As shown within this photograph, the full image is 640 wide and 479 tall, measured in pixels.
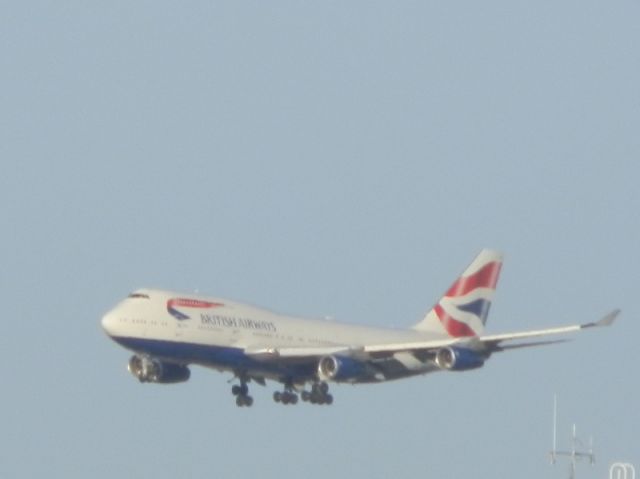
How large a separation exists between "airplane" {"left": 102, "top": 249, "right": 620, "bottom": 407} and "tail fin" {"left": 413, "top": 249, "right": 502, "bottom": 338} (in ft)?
15.7

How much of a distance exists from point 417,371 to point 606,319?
19.5 meters

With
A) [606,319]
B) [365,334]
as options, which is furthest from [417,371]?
[606,319]

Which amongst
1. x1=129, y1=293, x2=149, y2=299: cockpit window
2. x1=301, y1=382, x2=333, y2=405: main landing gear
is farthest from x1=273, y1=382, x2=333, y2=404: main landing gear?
x1=129, y1=293, x2=149, y2=299: cockpit window

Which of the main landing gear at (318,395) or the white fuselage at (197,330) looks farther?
the main landing gear at (318,395)

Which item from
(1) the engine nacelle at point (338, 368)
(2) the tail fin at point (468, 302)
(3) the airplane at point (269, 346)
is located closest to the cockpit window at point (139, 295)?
(3) the airplane at point (269, 346)

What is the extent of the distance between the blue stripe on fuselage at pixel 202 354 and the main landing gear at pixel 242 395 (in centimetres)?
285

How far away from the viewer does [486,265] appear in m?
114

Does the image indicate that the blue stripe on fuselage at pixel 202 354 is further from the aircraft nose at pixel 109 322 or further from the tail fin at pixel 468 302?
the tail fin at pixel 468 302

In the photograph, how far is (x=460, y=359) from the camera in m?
97.2

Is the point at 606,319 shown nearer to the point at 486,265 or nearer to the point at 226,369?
the point at 226,369

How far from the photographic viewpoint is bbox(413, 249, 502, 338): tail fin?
361 ft

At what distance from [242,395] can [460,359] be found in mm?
10881

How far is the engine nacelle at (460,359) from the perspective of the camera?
97250 millimetres

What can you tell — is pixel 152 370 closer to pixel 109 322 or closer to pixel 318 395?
pixel 109 322
